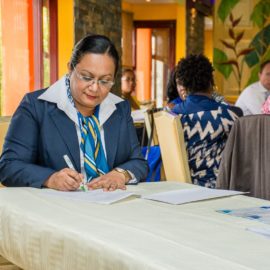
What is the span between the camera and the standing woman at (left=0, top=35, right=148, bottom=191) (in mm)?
2113

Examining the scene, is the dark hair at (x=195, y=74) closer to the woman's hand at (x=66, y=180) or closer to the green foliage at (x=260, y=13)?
the woman's hand at (x=66, y=180)

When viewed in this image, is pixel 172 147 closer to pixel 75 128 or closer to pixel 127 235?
pixel 75 128

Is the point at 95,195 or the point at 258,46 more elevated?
the point at 258,46

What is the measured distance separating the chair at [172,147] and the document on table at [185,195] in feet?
3.65

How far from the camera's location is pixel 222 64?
9586 millimetres

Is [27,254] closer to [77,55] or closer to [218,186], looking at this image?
[77,55]

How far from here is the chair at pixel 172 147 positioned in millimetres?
2963

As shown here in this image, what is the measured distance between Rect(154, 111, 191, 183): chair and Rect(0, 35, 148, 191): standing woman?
749mm

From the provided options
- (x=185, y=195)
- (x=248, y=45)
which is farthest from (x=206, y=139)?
(x=248, y=45)

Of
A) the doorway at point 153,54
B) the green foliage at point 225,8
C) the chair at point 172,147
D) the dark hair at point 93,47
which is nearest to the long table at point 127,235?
the dark hair at point 93,47

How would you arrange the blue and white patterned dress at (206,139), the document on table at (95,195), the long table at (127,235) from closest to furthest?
the long table at (127,235)
the document on table at (95,195)
the blue and white patterned dress at (206,139)

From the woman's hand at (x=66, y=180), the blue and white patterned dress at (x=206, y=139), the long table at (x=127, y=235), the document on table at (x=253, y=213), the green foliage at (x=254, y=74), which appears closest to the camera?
the long table at (x=127, y=235)

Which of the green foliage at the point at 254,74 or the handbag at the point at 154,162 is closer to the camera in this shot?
the handbag at the point at 154,162

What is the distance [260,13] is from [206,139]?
22.2 ft
